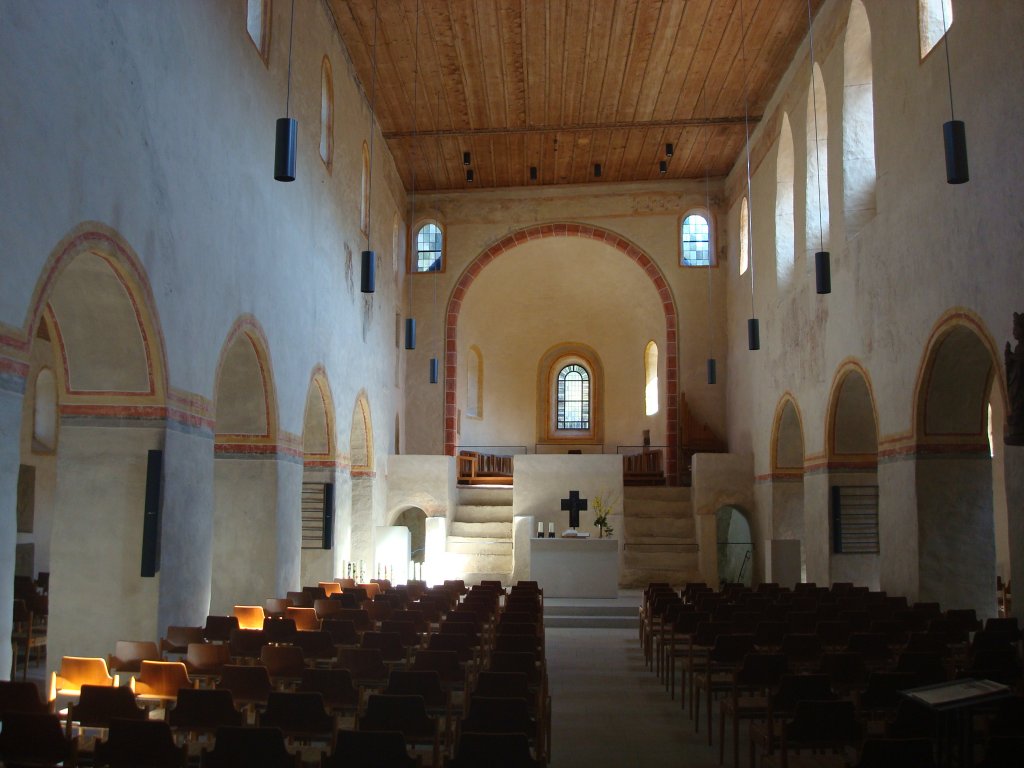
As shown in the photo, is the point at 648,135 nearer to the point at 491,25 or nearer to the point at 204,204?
the point at 491,25

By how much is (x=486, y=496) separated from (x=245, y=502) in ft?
35.1

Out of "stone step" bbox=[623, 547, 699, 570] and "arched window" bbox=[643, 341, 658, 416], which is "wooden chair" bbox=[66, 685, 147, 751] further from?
"arched window" bbox=[643, 341, 658, 416]

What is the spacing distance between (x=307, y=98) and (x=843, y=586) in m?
10.4

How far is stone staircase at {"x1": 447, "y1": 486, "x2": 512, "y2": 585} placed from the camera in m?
21.0

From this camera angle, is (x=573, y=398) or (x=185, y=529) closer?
(x=185, y=529)

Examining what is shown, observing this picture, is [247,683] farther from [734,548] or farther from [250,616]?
[734,548]

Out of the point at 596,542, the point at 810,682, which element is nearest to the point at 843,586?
the point at 596,542

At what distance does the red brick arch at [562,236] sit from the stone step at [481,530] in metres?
2.51

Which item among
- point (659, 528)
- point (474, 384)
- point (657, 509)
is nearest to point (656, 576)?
point (659, 528)

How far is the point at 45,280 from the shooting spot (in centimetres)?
700

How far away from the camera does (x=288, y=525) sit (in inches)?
540

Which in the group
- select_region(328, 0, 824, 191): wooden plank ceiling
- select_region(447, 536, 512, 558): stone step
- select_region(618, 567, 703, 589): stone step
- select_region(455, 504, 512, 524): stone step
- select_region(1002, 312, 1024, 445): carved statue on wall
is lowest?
select_region(618, 567, 703, 589): stone step

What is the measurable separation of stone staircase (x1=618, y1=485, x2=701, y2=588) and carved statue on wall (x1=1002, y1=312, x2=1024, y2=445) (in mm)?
11991

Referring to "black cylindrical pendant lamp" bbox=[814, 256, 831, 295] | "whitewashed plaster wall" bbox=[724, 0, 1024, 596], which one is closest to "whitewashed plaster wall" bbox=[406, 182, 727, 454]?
"whitewashed plaster wall" bbox=[724, 0, 1024, 596]
